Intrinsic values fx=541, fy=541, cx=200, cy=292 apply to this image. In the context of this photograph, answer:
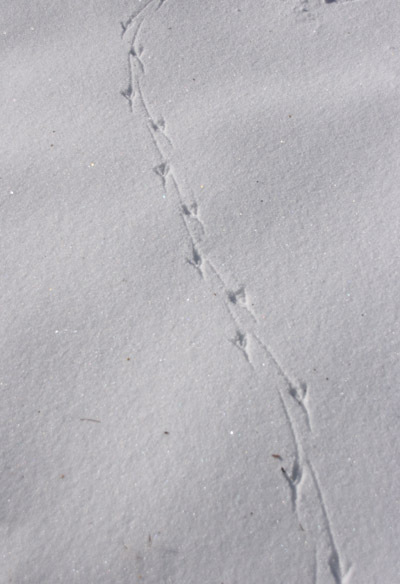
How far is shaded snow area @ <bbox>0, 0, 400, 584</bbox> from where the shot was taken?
1.40 metres

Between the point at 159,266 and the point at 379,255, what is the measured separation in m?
0.71

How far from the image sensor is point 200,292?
1701 mm

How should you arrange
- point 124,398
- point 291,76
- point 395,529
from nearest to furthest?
point 395,529 < point 124,398 < point 291,76

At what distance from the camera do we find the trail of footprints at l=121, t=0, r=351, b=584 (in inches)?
55.0

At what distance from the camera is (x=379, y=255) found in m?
1.75

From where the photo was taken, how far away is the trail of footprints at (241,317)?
Result: 1.40m

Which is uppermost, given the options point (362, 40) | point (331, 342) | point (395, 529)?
point (362, 40)

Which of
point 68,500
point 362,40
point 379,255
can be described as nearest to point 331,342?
point 379,255

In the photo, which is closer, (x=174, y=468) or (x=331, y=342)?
(x=174, y=468)

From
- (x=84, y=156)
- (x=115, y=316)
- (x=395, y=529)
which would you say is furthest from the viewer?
(x=84, y=156)

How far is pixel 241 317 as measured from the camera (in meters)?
1.66

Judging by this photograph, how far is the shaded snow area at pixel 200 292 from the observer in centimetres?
140

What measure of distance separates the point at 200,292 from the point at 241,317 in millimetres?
153

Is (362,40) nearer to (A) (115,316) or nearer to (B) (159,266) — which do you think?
(B) (159,266)
